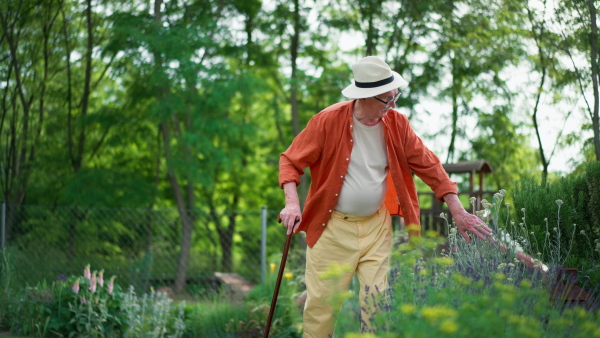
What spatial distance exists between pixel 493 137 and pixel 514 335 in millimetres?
10751

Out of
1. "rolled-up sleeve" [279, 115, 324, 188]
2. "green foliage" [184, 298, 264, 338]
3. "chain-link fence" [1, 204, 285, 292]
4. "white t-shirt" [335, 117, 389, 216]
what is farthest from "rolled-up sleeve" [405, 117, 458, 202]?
"chain-link fence" [1, 204, 285, 292]

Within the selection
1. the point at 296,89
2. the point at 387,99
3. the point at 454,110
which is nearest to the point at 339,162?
the point at 387,99

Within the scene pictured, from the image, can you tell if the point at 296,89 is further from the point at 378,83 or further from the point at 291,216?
the point at 291,216

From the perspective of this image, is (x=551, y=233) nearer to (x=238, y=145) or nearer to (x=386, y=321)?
(x=386, y=321)

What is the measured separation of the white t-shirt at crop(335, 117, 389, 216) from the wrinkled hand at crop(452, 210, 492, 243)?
38 centimetres

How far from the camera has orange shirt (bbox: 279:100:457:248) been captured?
3293mm

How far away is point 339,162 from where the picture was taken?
10.8ft

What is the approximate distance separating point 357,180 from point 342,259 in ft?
1.21

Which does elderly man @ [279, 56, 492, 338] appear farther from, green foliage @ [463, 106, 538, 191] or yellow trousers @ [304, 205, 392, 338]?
green foliage @ [463, 106, 538, 191]

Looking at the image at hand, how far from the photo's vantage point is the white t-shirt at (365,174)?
10.8 ft

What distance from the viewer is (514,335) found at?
1.84 metres

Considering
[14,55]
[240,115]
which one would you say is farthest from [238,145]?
[14,55]

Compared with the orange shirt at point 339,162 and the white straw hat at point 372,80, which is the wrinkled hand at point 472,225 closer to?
the orange shirt at point 339,162

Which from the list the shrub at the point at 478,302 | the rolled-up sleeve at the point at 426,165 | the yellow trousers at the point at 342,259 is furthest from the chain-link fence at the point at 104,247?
the shrub at the point at 478,302
